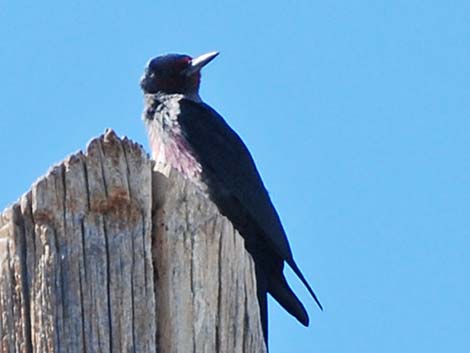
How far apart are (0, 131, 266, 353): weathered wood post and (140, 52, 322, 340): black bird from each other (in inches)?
84.1

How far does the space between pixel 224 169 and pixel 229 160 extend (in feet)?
0.35

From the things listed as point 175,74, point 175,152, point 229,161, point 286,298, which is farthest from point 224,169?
point 175,74

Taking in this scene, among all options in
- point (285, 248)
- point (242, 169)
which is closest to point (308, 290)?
point (285, 248)

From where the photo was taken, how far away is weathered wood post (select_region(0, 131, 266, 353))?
9.59 ft

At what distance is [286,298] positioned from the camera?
5254 millimetres

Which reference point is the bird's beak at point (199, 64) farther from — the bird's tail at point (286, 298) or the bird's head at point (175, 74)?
the bird's tail at point (286, 298)

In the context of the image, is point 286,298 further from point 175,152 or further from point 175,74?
point 175,74

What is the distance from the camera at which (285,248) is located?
228 inches

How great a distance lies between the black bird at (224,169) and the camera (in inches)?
226

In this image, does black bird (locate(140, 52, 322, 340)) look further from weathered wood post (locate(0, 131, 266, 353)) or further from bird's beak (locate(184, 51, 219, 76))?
weathered wood post (locate(0, 131, 266, 353))

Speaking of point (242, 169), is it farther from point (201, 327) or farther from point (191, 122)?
point (201, 327)

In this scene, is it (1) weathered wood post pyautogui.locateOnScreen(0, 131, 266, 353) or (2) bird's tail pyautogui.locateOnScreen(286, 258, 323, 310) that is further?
(2) bird's tail pyautogui.locateOnScreen(286, 258, 323, 310)

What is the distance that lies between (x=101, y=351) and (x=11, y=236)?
1.22 ft

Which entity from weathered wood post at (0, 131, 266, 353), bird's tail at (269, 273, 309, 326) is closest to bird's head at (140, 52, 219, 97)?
bird's tail at (269, 273, 309, 326)
